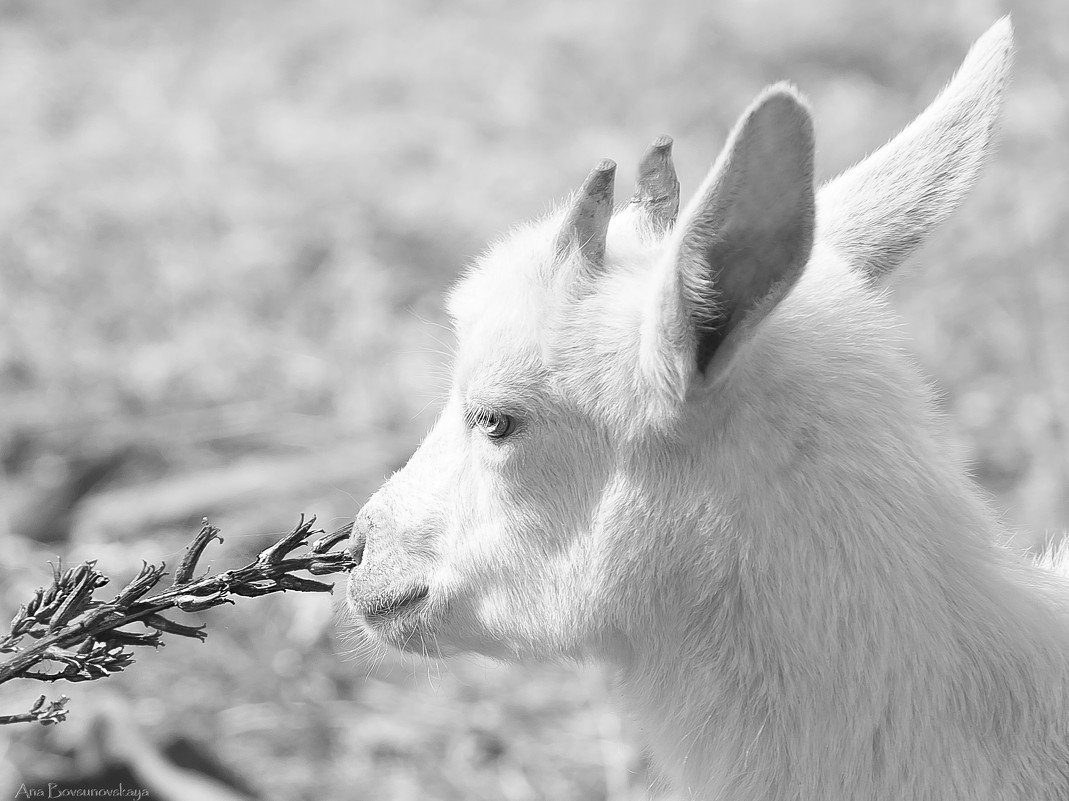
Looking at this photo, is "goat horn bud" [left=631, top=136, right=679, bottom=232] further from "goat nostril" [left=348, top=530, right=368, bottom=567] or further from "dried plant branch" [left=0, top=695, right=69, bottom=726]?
"dried plant branch" [left=0, top=695, right=69, bottom=726]

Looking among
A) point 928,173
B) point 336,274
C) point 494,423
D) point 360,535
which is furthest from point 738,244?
point 336,274

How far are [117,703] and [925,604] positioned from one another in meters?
2.57

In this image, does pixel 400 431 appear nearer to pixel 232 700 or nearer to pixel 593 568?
pixel 232 700

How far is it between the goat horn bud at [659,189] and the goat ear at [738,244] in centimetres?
44

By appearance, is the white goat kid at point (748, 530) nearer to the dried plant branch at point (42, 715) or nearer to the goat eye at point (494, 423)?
the goat eye at point (494, 423)

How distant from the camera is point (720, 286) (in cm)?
171

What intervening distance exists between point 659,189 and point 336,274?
4.13m

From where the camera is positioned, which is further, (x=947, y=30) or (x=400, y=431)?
(x=947, y=30)

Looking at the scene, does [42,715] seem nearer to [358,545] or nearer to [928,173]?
[358,545]

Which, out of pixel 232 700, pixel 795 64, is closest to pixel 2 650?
pixel 232 700

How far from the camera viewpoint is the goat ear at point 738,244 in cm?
156

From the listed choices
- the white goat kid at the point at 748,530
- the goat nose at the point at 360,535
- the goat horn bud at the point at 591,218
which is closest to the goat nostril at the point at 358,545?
the goat nose at the point at 360,535

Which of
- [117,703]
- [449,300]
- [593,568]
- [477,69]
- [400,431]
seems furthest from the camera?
[477,69]

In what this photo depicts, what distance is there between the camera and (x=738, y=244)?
167 centimetres
